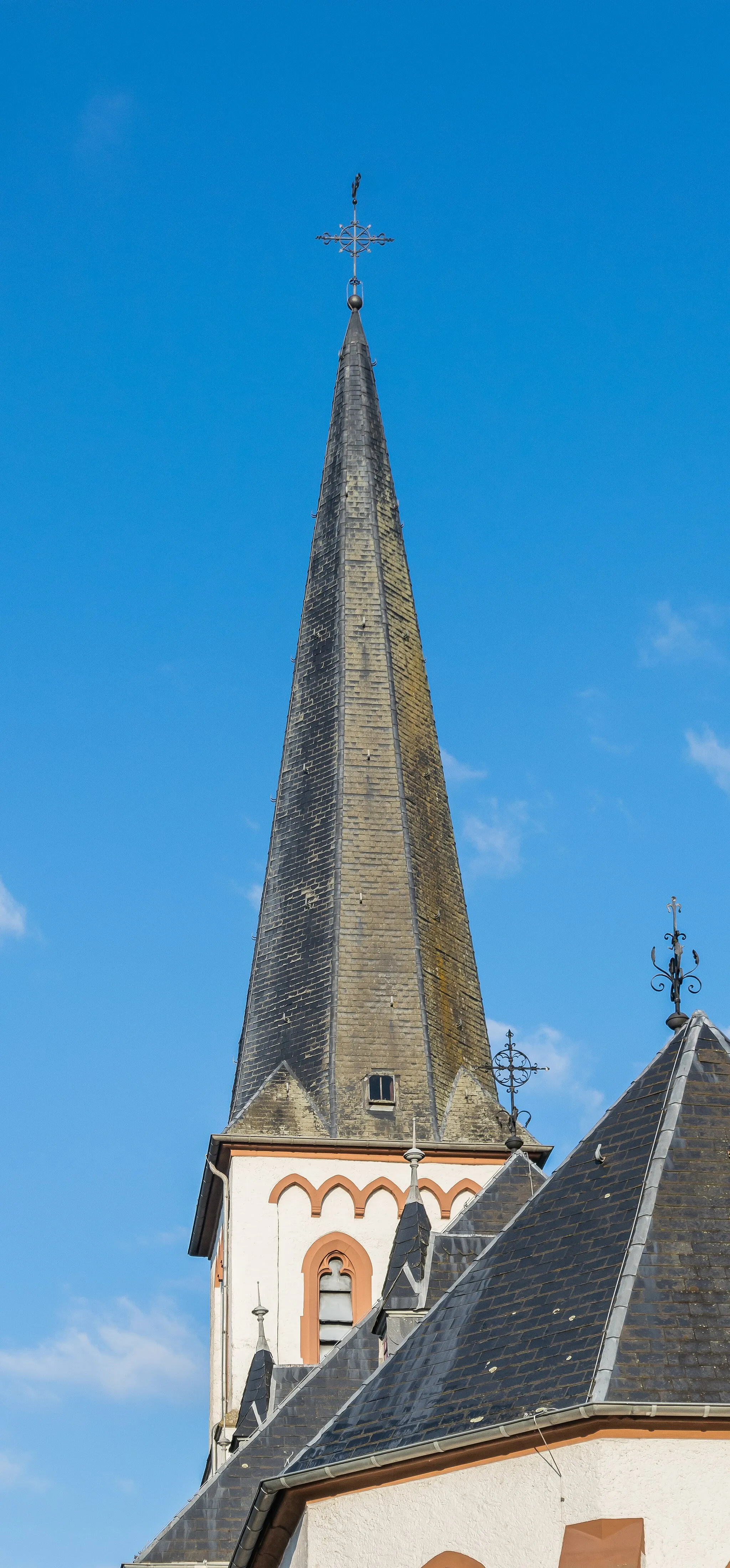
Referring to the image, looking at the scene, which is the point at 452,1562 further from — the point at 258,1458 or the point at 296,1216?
the point at 296,1216

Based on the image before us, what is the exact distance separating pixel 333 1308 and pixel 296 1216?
4.89 feet

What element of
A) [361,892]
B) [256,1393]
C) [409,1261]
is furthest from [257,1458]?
[361,892]

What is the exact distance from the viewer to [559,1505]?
671 inches

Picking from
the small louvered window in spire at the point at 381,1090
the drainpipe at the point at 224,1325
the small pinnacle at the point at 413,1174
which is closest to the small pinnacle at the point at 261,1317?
the drainpipe at the point at 224,1325

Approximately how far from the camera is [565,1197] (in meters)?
19.8

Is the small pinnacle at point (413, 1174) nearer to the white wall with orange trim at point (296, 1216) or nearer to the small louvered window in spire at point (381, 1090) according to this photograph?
the white wall with orange trim at point (296, 1216)

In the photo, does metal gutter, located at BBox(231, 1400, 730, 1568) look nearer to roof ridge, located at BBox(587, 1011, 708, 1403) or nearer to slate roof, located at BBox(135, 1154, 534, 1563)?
roof ridge, located at BBox(587, 1011, 708, 1403)

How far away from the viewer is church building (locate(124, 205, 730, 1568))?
17.2m

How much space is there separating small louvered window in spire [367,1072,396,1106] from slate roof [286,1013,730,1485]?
1451cm

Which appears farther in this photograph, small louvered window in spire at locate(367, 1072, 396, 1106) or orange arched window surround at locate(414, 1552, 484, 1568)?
small louvered window in spire at locate(367, 1072, 396, 1106)

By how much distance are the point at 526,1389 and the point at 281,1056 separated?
18.4m

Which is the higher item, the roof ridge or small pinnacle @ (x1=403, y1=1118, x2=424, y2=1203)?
small pinnacle @ (x1=403, y1=1118, x2=424, y2=1203)

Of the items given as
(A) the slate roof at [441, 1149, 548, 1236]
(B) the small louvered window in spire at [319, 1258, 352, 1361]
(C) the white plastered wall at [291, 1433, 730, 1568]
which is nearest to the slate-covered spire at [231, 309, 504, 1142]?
(B) the small louvered window in spire at [319, 1258, 352, 1361]

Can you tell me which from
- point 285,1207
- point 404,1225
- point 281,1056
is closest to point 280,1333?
point 285,1207
